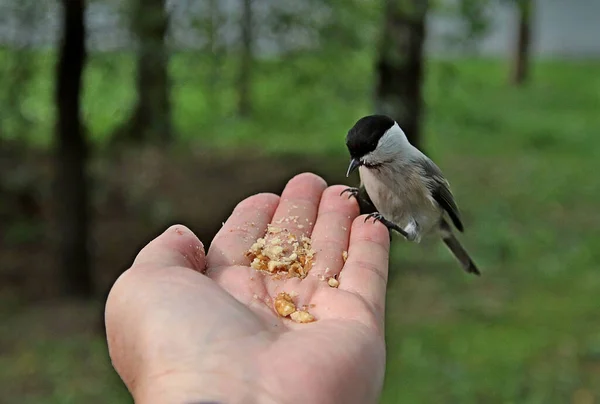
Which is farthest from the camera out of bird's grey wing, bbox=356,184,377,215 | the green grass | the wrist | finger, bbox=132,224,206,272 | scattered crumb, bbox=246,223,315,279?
the green grass

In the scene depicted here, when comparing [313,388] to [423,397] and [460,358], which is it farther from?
[460,358]

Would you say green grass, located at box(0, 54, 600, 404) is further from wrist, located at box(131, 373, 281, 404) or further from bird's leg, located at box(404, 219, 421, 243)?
wrist, located at box(131, 373, 281, 404)

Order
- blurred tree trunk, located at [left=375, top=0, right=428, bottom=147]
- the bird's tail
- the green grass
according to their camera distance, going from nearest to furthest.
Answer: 1. the bird's tail
2. the green grass
3. blurred tree trunk, located at [left=375, top=0, right=428, bottom=147]

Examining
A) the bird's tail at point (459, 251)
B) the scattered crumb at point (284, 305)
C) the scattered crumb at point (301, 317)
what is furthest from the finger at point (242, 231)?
the bird's tail at point (459, 251)

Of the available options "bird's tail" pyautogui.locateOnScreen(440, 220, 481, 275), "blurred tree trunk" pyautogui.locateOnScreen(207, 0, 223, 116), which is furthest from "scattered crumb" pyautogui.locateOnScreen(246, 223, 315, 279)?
"blurred tree trunk" pyautogui.locateOnScreen(207, 0, 223, 116)

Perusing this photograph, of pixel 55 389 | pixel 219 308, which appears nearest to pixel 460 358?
pixel 55 389

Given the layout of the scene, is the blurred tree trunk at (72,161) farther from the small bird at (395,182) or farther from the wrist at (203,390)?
the wrist at (203,390)
